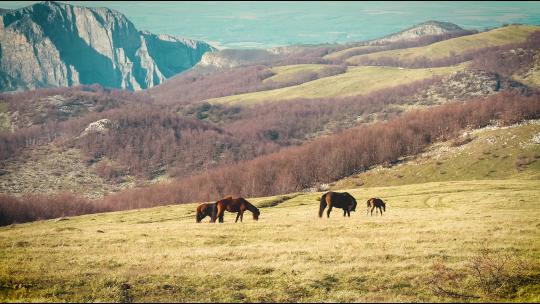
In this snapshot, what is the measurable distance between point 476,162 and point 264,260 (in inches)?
4873

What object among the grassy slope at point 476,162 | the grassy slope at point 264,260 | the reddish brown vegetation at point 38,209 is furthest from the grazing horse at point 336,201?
the reddish brown vegetation at point 38,209

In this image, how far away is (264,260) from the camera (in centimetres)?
2536

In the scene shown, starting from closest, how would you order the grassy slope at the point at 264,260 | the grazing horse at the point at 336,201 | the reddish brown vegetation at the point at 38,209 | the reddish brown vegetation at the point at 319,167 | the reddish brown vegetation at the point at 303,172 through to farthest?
the grassy slope at the point at 264,260 → the grazing horse at the point at 336,201 → the reddish brown vegetation at the point at 38,209 → the reddish brown vegetation at the point at 303,172 → the reddish brown vegetation at the point at 319,167

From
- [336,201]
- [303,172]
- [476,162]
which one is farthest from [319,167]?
[336,201]

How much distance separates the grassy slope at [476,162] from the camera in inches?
4857

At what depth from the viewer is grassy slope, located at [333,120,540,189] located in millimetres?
123375

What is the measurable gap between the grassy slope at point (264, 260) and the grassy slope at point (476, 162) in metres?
92.0

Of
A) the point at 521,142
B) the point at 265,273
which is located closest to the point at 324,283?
the point at 265,273

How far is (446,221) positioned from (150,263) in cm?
2770

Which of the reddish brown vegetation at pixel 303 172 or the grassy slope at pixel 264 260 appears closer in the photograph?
the grassy slope at pixel 264 260

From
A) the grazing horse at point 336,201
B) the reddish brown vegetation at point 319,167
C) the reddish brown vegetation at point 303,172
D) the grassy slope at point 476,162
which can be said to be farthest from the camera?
the reddish brown vegetation at point 319,167

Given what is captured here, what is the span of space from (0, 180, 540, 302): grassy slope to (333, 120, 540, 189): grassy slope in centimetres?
9198

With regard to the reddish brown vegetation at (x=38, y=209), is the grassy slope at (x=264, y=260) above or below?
above

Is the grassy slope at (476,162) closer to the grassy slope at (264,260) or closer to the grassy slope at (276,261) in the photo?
the grassy slope at (276,261)
